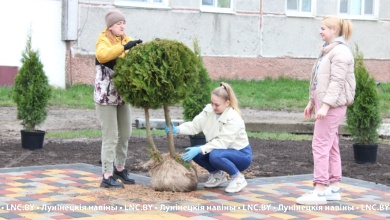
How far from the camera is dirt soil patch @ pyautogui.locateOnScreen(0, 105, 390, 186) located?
380 inches

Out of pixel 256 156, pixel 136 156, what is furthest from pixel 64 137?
pixel 256 156

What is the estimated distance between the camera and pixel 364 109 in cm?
1033

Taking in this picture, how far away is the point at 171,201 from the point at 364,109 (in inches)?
145

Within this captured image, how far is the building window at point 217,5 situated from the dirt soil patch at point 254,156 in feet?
30.8

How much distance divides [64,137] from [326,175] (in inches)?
232

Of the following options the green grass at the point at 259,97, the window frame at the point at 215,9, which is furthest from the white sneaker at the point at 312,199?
the window frame at the point at 215,9

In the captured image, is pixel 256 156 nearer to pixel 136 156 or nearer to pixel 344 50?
pixel 136 156

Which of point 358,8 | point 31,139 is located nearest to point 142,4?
point 358,8

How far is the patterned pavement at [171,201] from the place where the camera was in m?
6.93

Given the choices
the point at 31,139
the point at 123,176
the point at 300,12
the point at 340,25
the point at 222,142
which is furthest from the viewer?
the point at 300,12

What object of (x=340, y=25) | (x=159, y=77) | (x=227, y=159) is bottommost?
(x=227, y=159)

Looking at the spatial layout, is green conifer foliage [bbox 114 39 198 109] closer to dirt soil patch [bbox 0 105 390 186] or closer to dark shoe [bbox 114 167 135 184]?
dark shoe [bbox 114 167 135 184]

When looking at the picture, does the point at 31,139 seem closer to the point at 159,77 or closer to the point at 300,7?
the point at 159,77

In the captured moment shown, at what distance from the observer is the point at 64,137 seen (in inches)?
502
